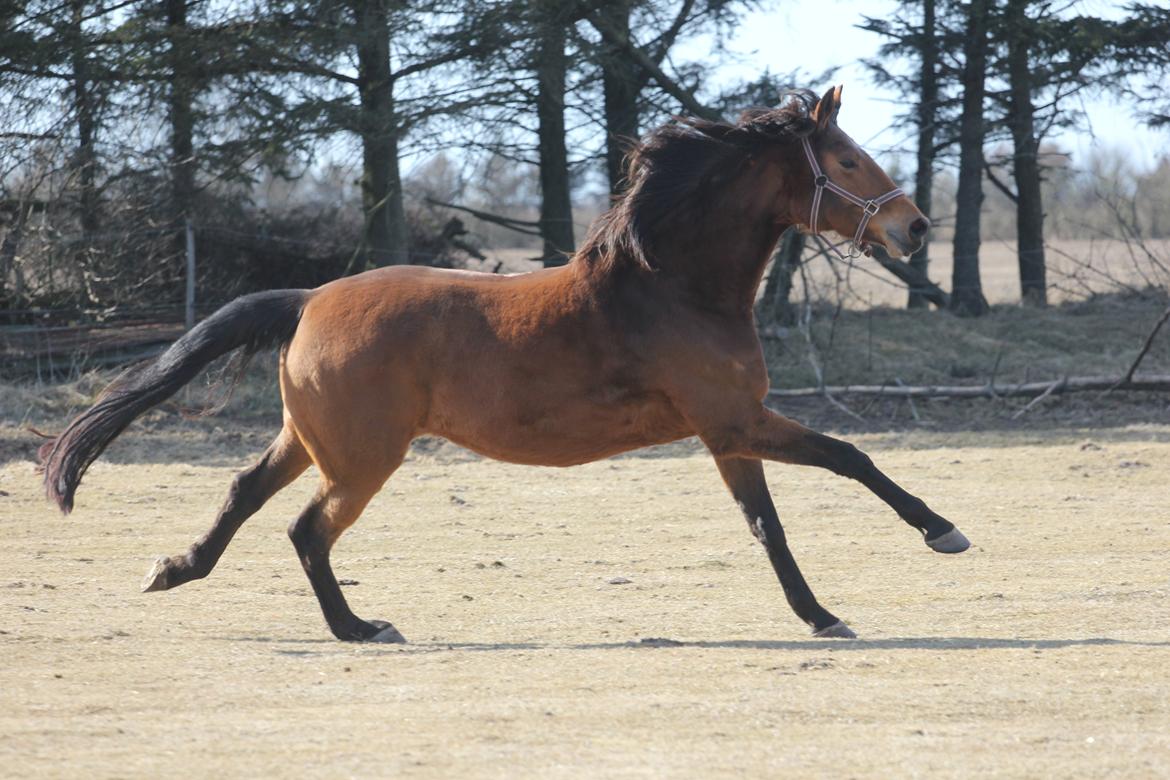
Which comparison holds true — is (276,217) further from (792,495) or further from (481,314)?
(481,314)

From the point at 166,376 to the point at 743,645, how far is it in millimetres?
2860

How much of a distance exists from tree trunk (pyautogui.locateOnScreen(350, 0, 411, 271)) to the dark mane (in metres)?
9.46

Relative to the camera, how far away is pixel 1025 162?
21359 millimetres

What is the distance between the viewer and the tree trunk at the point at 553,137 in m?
15.7

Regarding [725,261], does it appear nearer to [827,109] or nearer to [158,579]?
[827,109]

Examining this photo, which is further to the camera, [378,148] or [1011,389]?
[378,148]

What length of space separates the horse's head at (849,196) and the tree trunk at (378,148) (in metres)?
9.80

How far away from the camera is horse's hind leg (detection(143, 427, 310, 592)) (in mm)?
6410

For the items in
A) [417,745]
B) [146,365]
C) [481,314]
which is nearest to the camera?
[417,745]

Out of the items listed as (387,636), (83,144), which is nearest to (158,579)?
(387,636)

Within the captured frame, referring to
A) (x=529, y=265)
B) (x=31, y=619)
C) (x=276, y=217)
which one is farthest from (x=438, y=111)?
(x=31, y=619)

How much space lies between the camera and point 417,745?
4262mm

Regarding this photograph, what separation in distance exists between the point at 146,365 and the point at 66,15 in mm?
10121

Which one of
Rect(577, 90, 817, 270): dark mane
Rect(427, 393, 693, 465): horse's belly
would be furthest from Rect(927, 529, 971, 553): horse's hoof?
Rect(577, 90, 817, 270): dark mane
